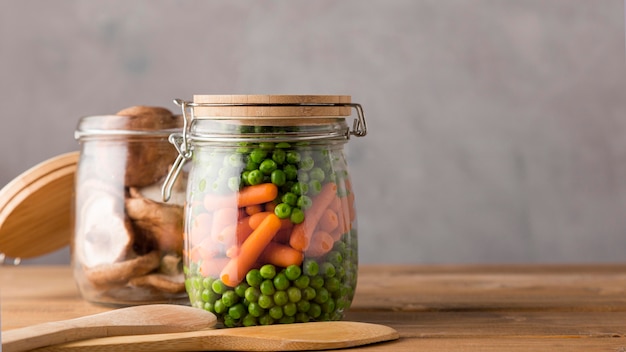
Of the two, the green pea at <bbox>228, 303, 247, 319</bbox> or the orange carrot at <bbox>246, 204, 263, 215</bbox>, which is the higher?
the orange carrot at <bbox>246, 204, 263, 215</bbox>

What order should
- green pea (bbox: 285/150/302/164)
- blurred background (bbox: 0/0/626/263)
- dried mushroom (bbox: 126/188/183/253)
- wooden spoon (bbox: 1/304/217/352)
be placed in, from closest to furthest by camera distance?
wooden spoon (bbox: 1/304/217/352) < green pea (bbox: 285/150/302/164) < dried mushroom (bbox: 126/188/183/253) < blurred background (bbox: 0/0/626/263)

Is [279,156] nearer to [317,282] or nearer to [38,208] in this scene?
[317,282]

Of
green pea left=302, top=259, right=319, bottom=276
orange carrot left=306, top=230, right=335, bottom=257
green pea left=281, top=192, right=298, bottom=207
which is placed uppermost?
green pea left=281, top=192, right=298, bottom=207

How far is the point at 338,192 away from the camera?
821 millimetres

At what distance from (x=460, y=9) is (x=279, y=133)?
2.54 ft

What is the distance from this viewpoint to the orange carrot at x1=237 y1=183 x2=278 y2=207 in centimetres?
77

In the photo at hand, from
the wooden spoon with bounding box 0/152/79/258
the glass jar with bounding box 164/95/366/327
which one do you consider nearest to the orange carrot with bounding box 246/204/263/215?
the glass jar with bounding box 164/95/366/327

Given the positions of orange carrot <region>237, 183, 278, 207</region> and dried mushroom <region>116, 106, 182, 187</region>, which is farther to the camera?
dried mushroom <region>116, 106, 182, 187</region>

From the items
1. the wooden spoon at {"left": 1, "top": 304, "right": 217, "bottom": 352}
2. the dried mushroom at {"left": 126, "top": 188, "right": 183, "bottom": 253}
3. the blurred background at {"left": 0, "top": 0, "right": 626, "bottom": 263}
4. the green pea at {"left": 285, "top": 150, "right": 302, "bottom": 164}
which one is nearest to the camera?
the wooden spoon at {"left": 1, "top": 304, "right": 217, "bottom": 352}

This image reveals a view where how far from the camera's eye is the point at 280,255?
77 cm

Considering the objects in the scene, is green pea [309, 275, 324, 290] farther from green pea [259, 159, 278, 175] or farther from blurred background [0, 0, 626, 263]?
blurred background [0, 0, 626, 263]

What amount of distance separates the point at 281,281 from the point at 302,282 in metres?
0.02

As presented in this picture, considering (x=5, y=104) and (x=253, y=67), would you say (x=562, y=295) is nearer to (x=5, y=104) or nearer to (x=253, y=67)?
(x=253, y=67)

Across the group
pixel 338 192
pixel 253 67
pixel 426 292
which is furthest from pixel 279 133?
pixel 253 67
